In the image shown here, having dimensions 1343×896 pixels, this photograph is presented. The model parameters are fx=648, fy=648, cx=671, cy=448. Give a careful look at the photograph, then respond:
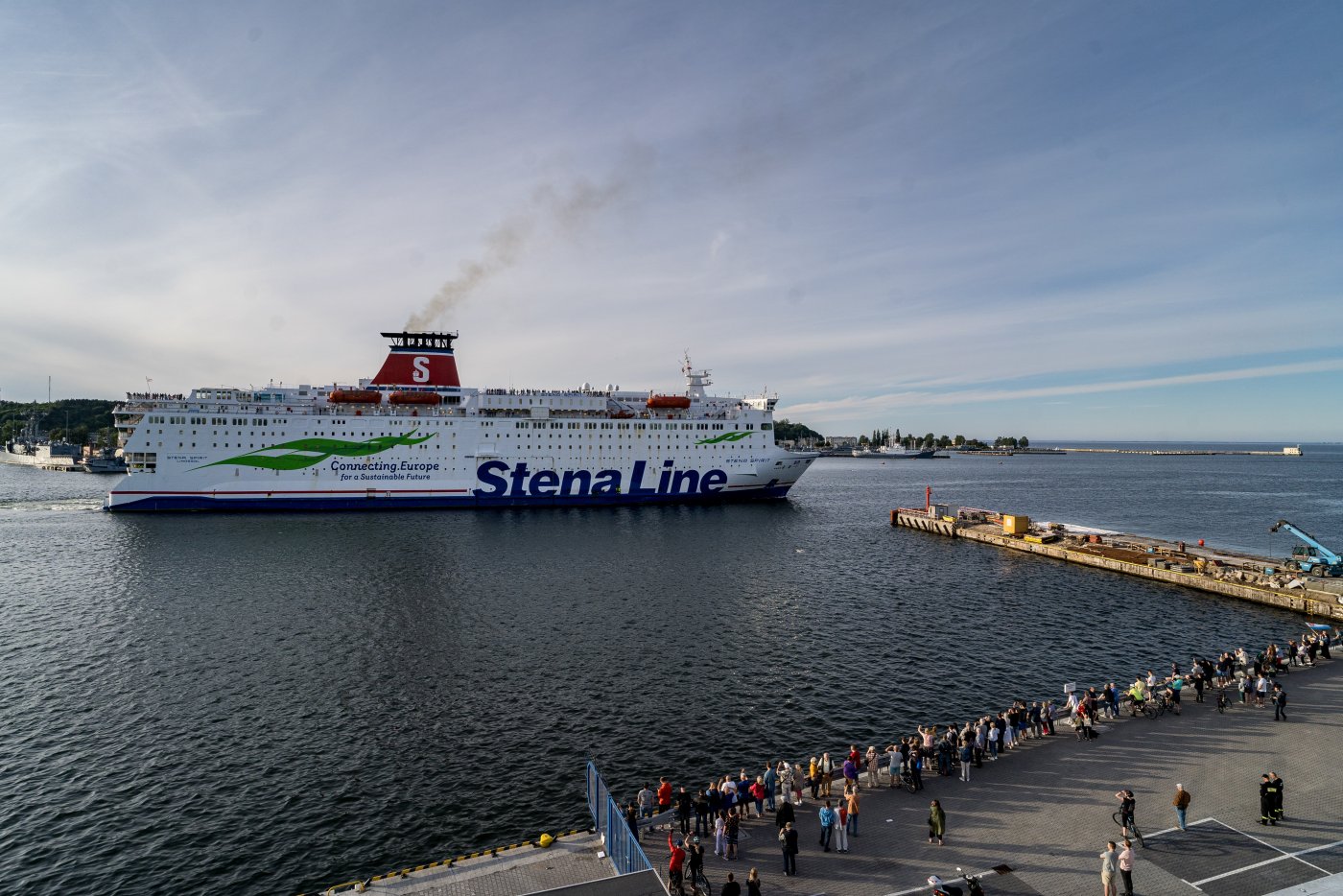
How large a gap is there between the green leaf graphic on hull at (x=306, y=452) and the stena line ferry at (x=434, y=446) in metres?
0.09

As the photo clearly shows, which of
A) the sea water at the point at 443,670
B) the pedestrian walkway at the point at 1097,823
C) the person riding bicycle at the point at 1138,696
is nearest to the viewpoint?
the pedestrian walkway at the point at 1097,823

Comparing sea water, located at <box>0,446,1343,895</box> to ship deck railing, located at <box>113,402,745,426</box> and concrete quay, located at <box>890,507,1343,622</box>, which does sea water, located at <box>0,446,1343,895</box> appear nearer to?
concrete quay, located at <box>890,507,1343,622</box>

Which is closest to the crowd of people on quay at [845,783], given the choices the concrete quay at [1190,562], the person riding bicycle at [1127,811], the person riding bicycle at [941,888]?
the person riding bicycle at [1127,811]

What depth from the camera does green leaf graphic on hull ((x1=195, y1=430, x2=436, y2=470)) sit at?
54.5 metres

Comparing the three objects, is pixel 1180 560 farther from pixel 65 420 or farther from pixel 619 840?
pixel 65 420

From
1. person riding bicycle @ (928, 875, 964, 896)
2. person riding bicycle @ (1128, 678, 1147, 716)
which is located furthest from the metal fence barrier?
person riding bicycle @ (1128, 678, 1147, 716)

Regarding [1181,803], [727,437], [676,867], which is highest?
[727,437]

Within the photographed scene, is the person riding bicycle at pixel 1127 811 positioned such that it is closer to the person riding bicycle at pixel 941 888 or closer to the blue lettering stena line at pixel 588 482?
the person riding bicycle at pixel 941 888

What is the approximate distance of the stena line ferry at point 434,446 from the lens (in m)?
53.8

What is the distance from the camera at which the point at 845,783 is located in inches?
500

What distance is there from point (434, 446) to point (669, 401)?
72.7ft

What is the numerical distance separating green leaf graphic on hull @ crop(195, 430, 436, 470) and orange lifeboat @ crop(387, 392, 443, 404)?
11.9 ft

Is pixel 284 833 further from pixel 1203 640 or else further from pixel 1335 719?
pixel 1203 640

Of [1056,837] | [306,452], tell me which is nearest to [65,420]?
[306,452]
